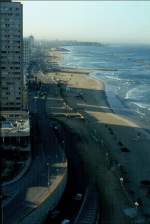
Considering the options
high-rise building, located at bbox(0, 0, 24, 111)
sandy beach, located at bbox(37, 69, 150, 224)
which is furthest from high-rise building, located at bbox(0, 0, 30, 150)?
sandy beach, located at bbox(37, 69, 150, 224)

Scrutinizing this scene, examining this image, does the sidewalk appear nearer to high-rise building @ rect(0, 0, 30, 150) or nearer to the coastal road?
the coastal road

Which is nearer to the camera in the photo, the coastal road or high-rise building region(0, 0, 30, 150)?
the coastal road

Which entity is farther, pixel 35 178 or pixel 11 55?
pixel 11 55

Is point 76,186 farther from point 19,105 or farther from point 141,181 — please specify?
point 19,105

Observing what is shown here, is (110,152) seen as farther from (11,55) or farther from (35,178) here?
(11,55)

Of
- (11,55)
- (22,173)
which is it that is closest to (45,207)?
(22,173)
